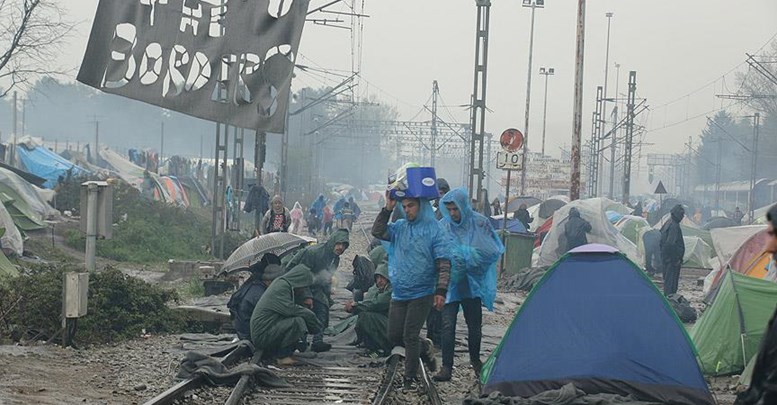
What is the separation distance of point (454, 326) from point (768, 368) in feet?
21.5

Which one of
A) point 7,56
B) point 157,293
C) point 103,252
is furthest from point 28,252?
point 157,293

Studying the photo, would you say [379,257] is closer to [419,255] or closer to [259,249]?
[259,249]

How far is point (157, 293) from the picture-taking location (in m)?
14.7

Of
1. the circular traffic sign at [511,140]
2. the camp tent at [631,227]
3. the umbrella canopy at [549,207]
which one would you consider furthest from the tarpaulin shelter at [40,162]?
the circular traffic sign at [511,140]

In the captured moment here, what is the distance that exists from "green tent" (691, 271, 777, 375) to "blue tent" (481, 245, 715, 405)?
300cm

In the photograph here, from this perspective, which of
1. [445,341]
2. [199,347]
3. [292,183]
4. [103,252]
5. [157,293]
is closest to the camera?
[445,341]

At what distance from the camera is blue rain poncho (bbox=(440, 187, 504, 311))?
36.2 feet

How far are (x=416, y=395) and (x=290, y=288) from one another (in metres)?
1.95

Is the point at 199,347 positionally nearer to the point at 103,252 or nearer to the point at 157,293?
the point at 157,293

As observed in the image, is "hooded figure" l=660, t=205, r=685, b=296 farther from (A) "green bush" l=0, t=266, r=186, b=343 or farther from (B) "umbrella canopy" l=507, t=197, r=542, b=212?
(B) "umbrella canopy" l=507, t=197, r=542, b=212

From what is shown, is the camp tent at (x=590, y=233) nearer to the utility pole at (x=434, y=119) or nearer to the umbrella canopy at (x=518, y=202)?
the umbrella canopy at (x=518, y=202)

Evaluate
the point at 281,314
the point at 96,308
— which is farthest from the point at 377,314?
the point at 96,308

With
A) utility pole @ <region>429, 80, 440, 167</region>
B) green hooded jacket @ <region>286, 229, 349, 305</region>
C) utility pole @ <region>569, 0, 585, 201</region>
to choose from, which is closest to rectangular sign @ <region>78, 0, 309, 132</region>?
green hooded jacket @ <region>286, 229, 349, 305</region>

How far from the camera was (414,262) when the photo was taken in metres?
10.2
